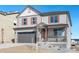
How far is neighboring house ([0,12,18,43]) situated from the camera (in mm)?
4273

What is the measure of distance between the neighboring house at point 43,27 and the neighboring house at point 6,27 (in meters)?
0.08

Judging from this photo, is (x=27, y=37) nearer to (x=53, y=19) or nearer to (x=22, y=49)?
(x=22, y=49)

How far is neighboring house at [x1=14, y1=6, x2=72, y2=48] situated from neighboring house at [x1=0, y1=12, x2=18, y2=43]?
0.08 m

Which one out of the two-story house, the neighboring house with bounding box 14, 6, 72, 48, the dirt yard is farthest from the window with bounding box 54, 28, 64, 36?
the two-story house

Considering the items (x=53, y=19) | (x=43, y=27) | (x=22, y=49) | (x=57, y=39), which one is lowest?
(x=22, y=49)

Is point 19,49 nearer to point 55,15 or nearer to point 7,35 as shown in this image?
point 7,35

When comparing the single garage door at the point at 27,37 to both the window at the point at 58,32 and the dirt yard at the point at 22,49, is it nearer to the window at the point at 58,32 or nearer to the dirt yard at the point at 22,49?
the dirt yard at the point at 22,49

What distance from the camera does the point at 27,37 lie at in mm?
4340

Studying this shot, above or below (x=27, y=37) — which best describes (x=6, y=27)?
above

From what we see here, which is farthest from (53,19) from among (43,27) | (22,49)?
(22,49)

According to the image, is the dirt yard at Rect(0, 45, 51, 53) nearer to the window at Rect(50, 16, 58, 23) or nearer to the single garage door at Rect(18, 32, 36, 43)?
the single garage door at Rect(18, 32, 36, 43)

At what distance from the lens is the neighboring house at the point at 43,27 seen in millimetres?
4246

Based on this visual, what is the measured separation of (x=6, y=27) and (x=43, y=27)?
513 mm

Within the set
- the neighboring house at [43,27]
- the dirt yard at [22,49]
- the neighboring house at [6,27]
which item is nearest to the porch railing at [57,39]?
the neighboring house at [43,27]
